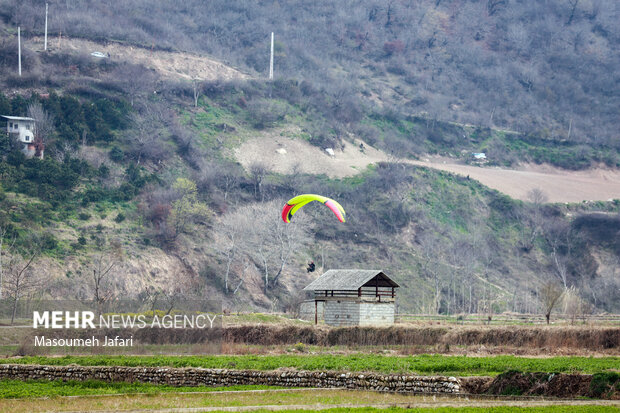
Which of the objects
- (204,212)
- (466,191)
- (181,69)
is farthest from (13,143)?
(466,191)

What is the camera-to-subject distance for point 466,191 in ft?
332

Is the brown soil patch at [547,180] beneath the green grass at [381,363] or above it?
above

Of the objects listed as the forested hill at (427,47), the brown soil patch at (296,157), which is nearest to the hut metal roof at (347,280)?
the brown soil patch at (296,157)

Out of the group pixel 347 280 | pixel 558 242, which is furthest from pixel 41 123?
pixel 558 242

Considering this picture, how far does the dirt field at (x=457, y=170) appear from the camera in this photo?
98.8 metres

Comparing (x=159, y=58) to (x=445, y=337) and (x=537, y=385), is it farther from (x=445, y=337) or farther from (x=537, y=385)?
(x=537, y=385)

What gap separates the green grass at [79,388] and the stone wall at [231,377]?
0.49 meters

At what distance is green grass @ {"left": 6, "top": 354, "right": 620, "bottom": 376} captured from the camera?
2778 cm

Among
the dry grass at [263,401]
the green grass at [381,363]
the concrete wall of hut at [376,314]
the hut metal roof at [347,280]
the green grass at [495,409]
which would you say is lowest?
the dry grass at [263,401]

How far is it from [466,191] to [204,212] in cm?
3661

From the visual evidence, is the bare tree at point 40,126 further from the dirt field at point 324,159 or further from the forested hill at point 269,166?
the dirt field at point 324,159

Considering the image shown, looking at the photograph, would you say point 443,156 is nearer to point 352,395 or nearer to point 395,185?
point 395,185

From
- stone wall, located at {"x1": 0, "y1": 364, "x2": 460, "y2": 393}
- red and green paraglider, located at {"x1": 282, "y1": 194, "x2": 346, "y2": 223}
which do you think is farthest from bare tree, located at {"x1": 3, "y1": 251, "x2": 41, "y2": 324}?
stone wall, located at {"x1": 0, "y1": 364, "x2": 460, "y2": 393}

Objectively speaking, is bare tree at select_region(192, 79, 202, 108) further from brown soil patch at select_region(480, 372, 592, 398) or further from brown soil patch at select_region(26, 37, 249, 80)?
brown soil patch at select_region(480, 372, 592, 398)
